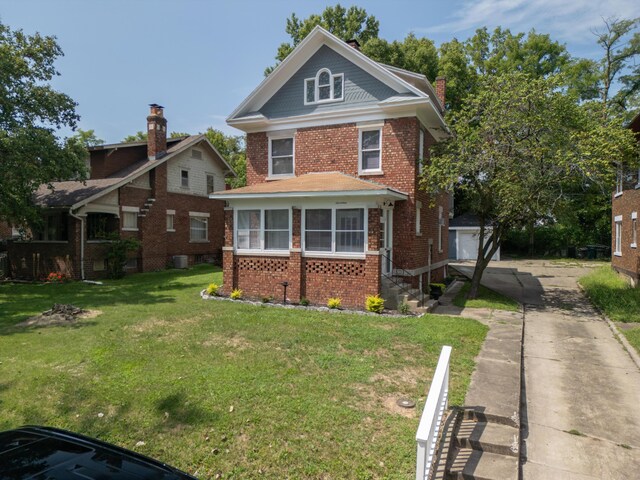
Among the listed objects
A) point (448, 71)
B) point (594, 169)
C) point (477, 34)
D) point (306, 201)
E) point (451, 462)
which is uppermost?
point (477, 34)

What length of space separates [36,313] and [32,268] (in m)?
10.2

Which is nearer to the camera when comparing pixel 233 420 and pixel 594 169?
pixel 233 420

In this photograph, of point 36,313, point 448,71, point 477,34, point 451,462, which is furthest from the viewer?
point 477,34

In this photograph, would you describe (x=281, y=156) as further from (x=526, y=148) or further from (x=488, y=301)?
(x=488, y=301)

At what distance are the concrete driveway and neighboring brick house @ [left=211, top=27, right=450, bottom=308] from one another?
458cm

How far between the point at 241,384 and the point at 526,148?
11.0 meters

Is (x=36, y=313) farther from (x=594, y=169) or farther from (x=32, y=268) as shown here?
(x=594, y=169)

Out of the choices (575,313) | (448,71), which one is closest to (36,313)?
(575,313)

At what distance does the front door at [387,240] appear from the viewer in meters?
13.0

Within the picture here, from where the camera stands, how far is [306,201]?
1230cm

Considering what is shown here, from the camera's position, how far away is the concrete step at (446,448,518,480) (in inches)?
164

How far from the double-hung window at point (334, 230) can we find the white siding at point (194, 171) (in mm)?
12534

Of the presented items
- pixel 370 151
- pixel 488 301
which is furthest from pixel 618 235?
pixel 370 151

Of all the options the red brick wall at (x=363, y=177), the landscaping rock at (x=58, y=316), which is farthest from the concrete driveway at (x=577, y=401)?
the landscaping rock at (x=58, y=316)
